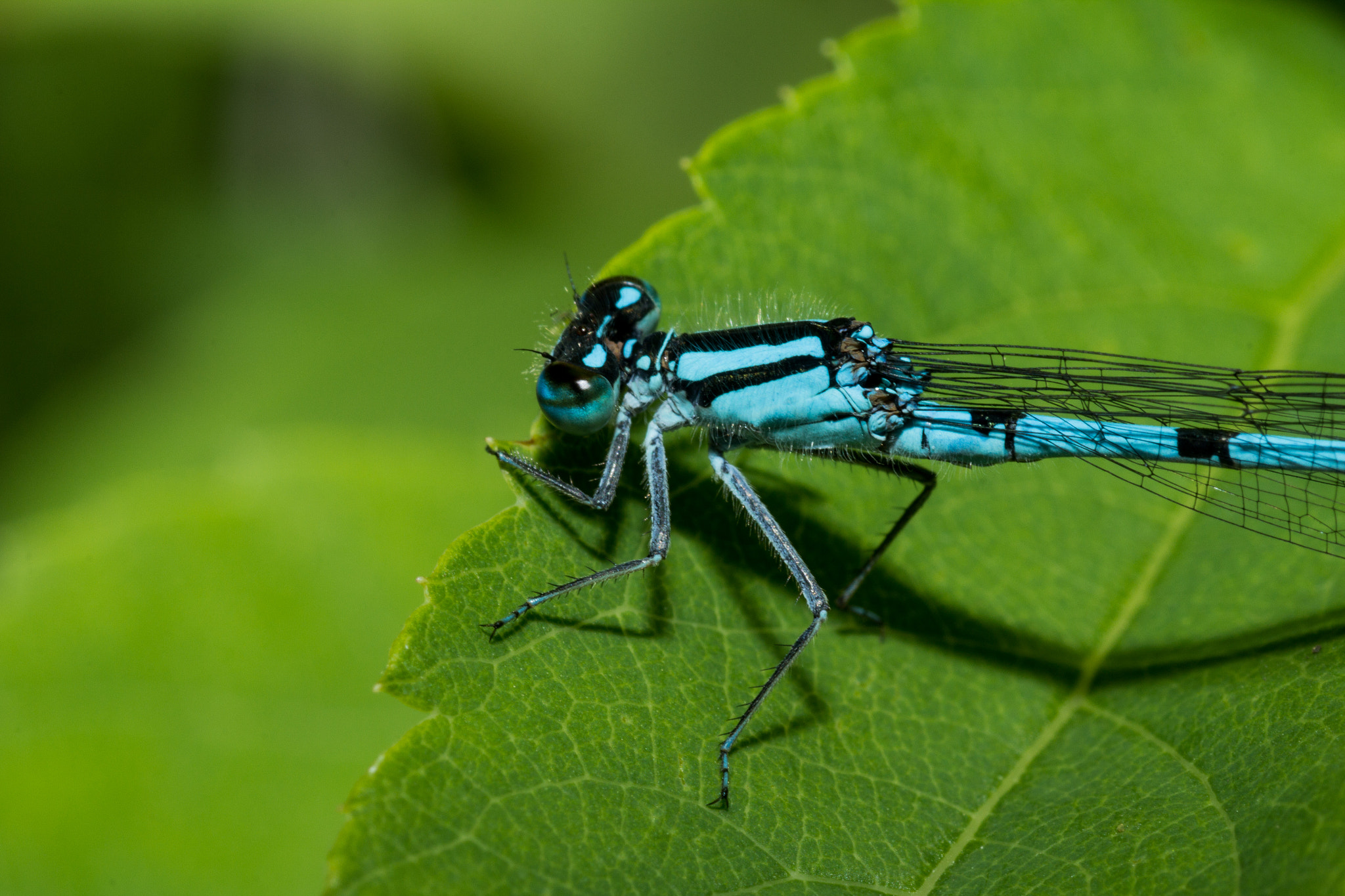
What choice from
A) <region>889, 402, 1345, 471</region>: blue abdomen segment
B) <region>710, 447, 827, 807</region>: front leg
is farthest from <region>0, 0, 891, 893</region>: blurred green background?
<region>889, 402, 1345, 471</region>: blue abdomen segment

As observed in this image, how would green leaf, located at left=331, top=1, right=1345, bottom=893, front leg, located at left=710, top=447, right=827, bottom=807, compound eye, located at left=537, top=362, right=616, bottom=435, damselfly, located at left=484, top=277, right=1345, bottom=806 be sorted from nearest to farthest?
green leaf, located at left=331, top=1, right=1345, bottom=893 < front leg, located at left=710, top=447, right=827, bottom=807 < compound eye, located at left=537, top=362, right=616, bottom=435 < damselfly, located at left=484, top=277, right=1345, bottom=806

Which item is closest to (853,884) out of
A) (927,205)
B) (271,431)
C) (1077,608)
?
(1077,608)

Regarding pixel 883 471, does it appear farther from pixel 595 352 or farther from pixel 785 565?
pixel 595 352

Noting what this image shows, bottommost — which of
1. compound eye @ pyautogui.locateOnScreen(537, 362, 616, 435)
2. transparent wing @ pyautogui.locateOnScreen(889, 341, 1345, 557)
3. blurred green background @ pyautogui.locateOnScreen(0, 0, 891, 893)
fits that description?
transparent wing @ pyautogui.locateOnScreen(889, 341, 1345, 557)

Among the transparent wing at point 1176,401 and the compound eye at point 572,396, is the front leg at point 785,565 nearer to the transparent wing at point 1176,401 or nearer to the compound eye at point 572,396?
the compound eye at point 572,396

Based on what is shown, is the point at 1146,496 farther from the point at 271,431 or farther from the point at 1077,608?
the point at 271,431

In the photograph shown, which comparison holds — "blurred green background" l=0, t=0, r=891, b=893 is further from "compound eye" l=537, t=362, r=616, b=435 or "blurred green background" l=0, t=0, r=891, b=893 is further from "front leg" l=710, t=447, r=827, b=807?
"front leg" l=710, t=447, r=827, b=807

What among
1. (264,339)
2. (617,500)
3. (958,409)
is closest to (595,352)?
(617,500)
